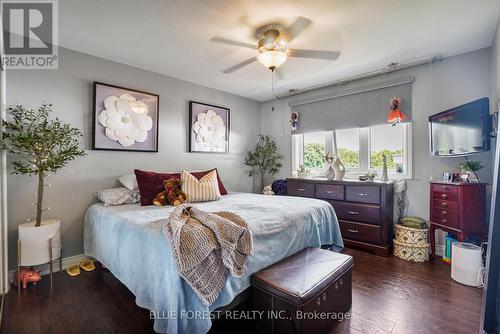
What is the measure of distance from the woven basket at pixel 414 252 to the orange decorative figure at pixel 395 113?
5.10 ft

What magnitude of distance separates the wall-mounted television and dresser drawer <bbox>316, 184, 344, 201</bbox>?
3.77 ft

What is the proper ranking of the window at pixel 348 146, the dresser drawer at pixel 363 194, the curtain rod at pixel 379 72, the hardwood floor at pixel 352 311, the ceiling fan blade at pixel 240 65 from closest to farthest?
1. the hardwood floor at pixel 352 311
2. the ceiling fan blade at pixel 240 65
3. the curtain rod at pixel 379 72
4. the dresser drawer at pixel 363 194
5. the window at pixel 348 146

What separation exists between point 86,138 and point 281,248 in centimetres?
249

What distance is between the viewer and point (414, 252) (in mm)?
2701

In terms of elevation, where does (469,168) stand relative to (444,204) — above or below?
above

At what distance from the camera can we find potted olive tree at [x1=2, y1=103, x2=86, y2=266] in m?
2.05

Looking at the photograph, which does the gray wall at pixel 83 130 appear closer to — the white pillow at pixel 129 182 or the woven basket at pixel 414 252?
the white pillow at pixel 129 182

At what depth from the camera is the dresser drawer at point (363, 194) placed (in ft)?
9.66

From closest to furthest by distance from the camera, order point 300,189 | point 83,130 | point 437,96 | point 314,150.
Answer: point 83,130 → point 437,96 → point 300,189 → point 314,150

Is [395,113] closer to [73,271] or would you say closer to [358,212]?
[358,212]

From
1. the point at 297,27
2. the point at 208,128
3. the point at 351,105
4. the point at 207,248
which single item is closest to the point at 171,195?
the point at 207,248

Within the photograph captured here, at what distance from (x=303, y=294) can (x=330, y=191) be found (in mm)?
2204

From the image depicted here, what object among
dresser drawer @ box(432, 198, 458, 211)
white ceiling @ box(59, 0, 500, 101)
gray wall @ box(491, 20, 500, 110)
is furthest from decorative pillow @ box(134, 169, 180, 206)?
gray wall @ box(491, 20, 500, 110)

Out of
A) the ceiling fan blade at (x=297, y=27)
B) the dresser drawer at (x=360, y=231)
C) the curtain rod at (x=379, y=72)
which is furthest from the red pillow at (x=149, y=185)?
the curtain rod at (x=379, y=72)
